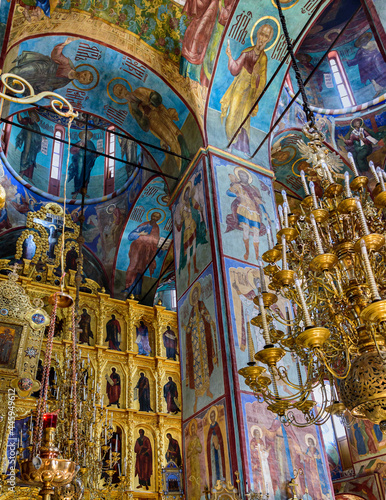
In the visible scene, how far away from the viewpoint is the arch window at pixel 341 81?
11609mm

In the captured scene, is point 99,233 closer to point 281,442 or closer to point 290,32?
point 290,32

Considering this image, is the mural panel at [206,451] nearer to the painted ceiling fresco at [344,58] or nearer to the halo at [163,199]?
the halo at [163,199]

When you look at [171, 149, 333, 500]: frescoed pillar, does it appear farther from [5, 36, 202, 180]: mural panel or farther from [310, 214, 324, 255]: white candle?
[310, 214, 324, 255]: white candle

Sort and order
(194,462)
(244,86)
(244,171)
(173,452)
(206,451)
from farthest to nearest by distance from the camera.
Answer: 1. (173,452)
2. (244,86)
3. (244,171)
4. (194,462)
5. (206,451)

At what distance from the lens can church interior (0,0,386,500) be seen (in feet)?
14.3

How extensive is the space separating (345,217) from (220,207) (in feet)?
12.5

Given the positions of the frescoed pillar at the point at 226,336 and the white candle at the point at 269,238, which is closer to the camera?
the frescoed pillar at the point at 226,336

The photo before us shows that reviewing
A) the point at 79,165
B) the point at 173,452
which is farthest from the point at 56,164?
the point at 173,452

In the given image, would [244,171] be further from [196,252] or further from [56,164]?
[56,164]

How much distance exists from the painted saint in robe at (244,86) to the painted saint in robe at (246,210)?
783mm

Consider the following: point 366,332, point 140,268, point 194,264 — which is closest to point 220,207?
point 194,264

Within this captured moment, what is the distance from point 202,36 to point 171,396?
9015 millimetres

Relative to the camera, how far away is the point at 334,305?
14.0 feet

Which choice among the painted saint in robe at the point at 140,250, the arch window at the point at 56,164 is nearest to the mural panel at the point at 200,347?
the painted saint in robe at the point at 140,250
